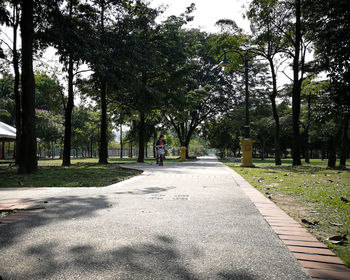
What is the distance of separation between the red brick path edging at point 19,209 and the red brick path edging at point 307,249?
3.34 metres

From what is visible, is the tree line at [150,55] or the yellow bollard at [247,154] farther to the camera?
the yellow bollard at [247,154]

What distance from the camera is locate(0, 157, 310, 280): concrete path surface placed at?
6.71 ft

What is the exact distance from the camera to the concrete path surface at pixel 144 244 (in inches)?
80.5

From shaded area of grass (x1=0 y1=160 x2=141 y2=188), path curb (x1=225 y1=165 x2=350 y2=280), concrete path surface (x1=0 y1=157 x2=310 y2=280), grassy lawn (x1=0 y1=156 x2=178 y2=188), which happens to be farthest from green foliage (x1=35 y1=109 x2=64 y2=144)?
path curb (x1=225 y1=165 x2=350 y2=280)

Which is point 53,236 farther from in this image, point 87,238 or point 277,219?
point 277,219

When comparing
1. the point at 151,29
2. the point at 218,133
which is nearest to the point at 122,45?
the point at 151,29

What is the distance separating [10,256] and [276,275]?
2270 mm

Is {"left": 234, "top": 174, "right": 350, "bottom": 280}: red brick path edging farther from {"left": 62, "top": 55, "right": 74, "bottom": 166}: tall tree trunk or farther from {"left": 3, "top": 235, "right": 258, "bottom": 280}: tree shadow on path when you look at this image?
{"left": 62, "top": 55, "right": 74, "bottom": 166}: tall tree trunk

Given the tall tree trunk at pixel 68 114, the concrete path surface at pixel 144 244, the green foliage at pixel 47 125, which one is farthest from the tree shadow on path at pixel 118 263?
the green foliage at pixel 47 125

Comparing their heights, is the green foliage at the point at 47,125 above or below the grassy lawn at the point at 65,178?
above

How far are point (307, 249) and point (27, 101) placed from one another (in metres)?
11.3

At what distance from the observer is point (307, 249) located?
2.48 metres

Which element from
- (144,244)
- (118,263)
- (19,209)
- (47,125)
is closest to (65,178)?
(19,209)

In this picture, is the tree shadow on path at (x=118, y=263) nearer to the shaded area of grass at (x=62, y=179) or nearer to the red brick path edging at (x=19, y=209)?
the red brick path edging at (x=19, y=209)
